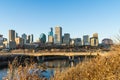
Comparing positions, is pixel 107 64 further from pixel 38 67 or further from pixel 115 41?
pixel 115 41

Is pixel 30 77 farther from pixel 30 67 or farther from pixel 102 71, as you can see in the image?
pixel 102 71

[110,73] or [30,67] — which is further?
[30,67]

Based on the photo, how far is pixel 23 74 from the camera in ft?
36.2

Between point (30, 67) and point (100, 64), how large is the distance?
2.55 meters

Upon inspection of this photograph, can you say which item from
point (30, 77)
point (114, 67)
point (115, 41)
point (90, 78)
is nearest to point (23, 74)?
point (30, 77)

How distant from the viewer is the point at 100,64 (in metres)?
11.2

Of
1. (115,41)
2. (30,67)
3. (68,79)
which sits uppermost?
(115,41)

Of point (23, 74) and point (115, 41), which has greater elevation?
point (115, 41)

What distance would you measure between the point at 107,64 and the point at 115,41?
143 inches

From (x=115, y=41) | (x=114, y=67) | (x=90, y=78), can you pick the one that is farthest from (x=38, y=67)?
(x=115, y=41)

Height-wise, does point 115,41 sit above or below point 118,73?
above

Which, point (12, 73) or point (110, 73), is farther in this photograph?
point (12, 73)

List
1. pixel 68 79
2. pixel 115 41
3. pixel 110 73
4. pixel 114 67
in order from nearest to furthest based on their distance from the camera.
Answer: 1. pixel 110 73
2. pixel 114 67
3. pixel 115 41
4. pixel 68 79

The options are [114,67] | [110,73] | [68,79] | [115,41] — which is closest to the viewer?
[110,73]
